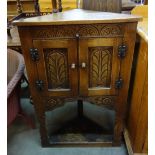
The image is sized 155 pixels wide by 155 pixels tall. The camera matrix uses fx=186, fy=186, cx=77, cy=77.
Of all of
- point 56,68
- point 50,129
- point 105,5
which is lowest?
point 50,129

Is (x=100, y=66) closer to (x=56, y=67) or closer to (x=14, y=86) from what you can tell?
(x=56, y=67)

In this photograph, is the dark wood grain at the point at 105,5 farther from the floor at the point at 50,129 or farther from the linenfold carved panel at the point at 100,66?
the floor at the point at 50,129

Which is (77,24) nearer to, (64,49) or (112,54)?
(64,49)

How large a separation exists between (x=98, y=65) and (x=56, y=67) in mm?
254

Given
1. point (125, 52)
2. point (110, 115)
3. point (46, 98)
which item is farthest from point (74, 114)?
point (125, 52)

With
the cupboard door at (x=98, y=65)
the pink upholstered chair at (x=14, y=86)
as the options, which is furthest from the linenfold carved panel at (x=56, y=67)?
the pink upholstered chair at (x=14, y=86)

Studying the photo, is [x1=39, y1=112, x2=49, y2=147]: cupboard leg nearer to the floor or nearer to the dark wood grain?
the floor

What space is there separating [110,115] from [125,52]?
35.5 inches

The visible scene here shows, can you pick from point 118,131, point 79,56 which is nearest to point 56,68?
point 79,56

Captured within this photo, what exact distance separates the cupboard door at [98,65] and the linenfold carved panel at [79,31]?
0.03 meters

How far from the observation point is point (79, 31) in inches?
39.6

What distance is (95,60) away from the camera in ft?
3.61

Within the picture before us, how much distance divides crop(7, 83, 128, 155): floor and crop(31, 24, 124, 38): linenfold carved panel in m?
0.92

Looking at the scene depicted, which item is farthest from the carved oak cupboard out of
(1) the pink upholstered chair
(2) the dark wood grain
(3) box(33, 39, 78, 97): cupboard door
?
(2) the dark wood grain
